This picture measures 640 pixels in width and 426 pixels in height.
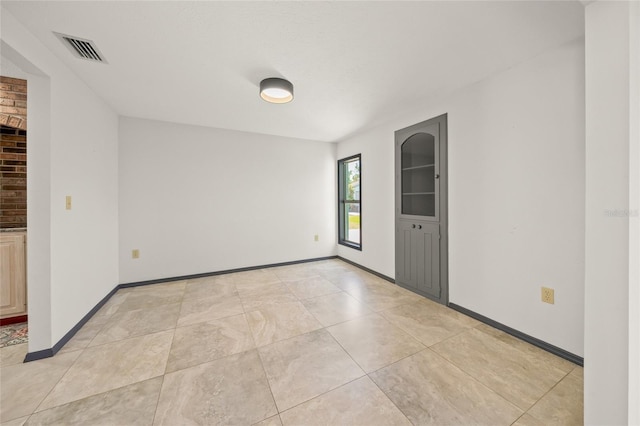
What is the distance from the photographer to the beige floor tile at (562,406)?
4.26 ft

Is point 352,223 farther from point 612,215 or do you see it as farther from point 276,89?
point 612,215

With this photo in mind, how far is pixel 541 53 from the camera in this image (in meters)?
1.92

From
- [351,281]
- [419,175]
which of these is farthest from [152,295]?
[419,175]

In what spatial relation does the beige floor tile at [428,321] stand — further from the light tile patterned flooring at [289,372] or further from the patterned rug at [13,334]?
the patterned rug at [13,334]

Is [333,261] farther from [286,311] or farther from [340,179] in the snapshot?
[286,311]

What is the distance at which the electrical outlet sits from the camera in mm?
1894

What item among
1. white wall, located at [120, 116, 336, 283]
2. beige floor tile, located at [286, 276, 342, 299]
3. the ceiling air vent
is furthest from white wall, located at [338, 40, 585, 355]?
the ceiling air vent

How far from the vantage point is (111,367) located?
1742mm

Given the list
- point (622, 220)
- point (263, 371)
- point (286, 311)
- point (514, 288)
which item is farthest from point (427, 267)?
point (263, 371)

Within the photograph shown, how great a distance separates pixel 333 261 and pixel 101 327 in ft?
11.3

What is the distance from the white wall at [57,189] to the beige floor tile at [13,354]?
0.50ft

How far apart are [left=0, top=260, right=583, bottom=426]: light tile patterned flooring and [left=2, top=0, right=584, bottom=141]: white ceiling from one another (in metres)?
2.44

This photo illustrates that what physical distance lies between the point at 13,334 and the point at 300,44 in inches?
143

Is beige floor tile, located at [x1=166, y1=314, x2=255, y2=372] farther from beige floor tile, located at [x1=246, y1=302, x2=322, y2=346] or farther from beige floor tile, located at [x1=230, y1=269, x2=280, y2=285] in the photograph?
beige floor tile, located at [x1=230, y1=269, x2=280, y2=285]
